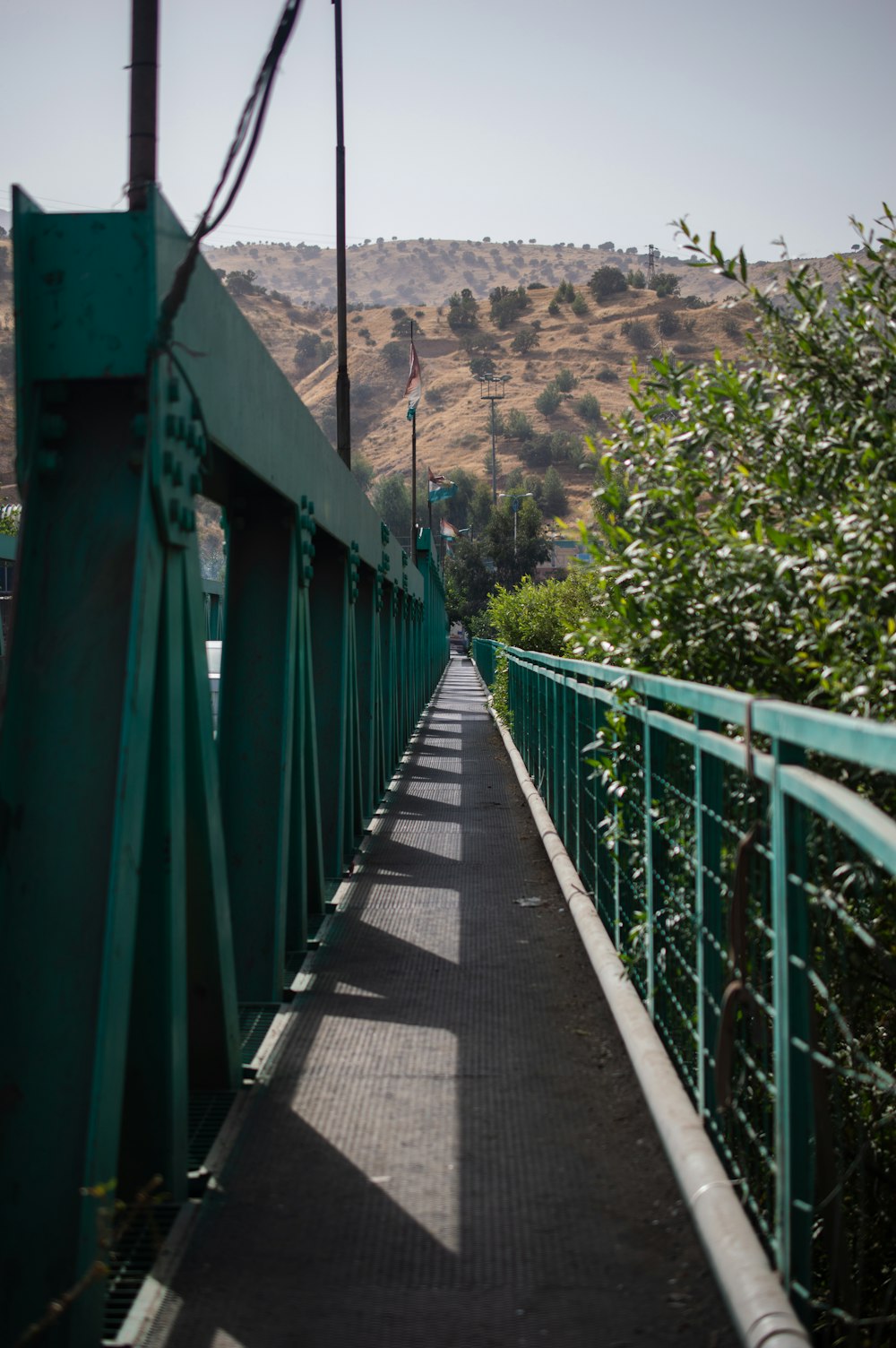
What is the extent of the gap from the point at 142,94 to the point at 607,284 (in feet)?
503

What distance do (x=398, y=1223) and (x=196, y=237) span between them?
268 cm

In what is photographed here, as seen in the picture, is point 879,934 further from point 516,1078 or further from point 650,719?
point 516,1078

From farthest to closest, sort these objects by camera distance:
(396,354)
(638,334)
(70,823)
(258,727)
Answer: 1. (396,354)
2. (638,334)
3. (258,727)
4. (70,823)

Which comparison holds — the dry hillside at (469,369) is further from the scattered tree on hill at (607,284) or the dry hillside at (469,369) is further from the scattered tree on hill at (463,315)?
the scattered tree on hill at (463,315)

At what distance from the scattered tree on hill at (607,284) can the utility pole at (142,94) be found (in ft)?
500

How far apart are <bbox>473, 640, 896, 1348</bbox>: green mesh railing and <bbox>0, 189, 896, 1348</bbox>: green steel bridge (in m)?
0.01

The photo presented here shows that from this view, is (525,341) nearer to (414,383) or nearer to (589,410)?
(589,410)

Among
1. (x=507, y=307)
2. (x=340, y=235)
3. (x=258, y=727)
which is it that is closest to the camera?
(x=258, y=727)

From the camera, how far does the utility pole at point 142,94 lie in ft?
14.5

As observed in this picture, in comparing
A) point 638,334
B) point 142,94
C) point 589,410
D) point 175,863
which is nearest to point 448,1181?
point 175,863

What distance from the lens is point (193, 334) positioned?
12.1 ft

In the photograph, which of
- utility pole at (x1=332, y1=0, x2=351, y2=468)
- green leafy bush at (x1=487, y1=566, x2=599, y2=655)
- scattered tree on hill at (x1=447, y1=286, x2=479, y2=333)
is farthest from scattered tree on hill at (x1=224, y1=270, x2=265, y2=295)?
utility pole at (x1=332, y1=0, x2=351, y2=468)

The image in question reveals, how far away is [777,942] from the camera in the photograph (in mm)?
2715

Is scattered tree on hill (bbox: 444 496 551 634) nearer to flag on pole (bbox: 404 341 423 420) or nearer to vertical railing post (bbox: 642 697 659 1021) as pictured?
flag on pole (bbox: 404 341 423 420)
